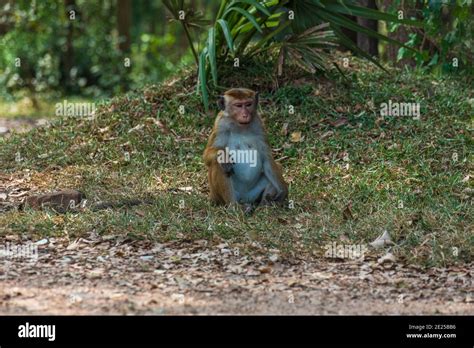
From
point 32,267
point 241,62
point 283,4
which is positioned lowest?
point 32,267

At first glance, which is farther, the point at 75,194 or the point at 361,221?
the point at 75,194

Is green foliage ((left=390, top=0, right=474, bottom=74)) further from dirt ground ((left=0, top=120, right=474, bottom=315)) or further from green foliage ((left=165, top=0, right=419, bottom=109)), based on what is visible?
dirt ground ((left=0, top=120, right=474, bottom=315))

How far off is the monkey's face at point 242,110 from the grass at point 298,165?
0.88 meters

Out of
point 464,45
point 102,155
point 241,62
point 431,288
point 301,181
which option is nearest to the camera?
point 431,288

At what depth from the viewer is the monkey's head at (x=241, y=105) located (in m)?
8.31

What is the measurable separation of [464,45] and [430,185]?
4.50 metres

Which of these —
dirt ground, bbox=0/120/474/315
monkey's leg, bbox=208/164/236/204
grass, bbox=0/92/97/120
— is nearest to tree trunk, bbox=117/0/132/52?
grass, bbox=0/92/97/120

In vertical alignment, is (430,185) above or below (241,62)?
below

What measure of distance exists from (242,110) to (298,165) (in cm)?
170

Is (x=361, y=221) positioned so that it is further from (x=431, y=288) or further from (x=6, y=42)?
(x=6, y=42)

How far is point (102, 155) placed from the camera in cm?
1038

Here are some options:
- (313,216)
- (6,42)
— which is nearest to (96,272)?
(313,216)

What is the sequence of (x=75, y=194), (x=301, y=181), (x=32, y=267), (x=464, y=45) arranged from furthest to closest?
(x=464, y=45) < (x=301, y=181) < (x=75, y=194) < (x=32, y=267)

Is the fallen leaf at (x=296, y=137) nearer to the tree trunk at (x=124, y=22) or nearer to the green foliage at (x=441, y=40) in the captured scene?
the green foliage at (x=441, y=40)
